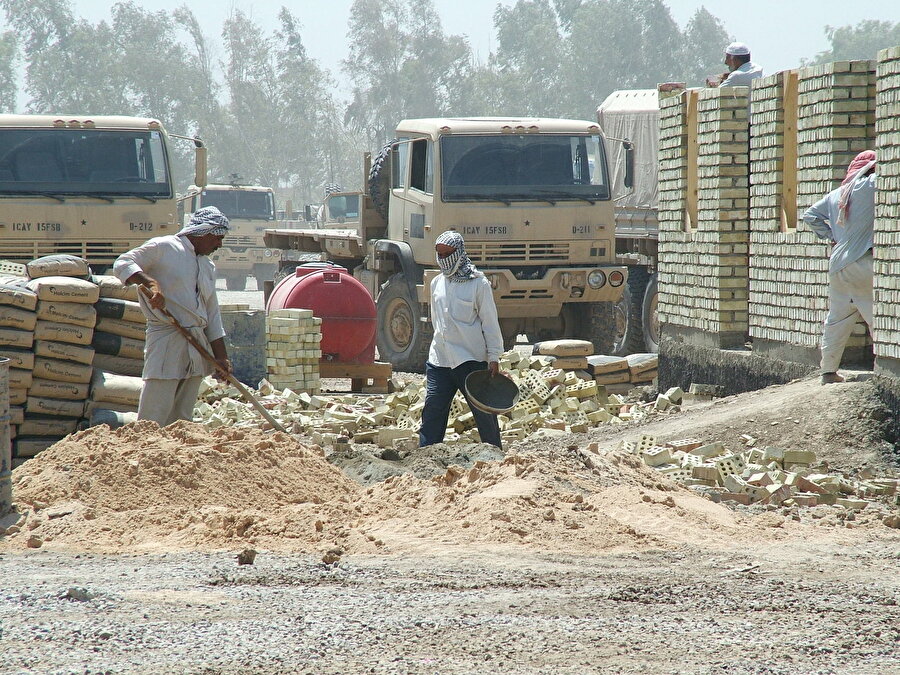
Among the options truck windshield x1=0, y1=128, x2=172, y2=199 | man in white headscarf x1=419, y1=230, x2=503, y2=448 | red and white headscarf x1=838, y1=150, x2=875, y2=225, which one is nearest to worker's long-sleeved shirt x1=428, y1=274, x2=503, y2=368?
man in white headscarf x1=419, y1=230, x2=503, y2=448

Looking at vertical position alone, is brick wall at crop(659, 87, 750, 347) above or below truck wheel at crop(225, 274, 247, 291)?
above

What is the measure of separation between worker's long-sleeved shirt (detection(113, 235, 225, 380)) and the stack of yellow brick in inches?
183

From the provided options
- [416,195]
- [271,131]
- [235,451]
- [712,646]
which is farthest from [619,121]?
[271,131]

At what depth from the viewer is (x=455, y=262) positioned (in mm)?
7297

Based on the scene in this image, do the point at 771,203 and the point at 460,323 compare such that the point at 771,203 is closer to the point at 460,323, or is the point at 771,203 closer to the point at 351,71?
the point at 460,323

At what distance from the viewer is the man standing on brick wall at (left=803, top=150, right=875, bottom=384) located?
7.89 metres

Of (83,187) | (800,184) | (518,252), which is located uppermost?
(83,187)

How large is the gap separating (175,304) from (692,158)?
18.7 feet

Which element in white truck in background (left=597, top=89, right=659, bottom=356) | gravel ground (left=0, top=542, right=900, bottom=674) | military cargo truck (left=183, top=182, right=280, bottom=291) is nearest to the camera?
gravel ground (left=0, top=542, right=900, bottom=674)

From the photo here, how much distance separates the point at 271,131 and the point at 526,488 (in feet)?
208

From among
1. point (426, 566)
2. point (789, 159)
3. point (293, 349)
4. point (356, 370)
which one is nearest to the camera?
point (426, 566)

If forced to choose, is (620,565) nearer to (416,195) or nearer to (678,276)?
(678,276)

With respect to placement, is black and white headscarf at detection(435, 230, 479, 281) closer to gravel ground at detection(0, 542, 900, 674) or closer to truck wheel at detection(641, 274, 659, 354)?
gravel ground at detection(0, 542, 900, 674)

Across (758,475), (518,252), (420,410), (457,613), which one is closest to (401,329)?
(518,252)
